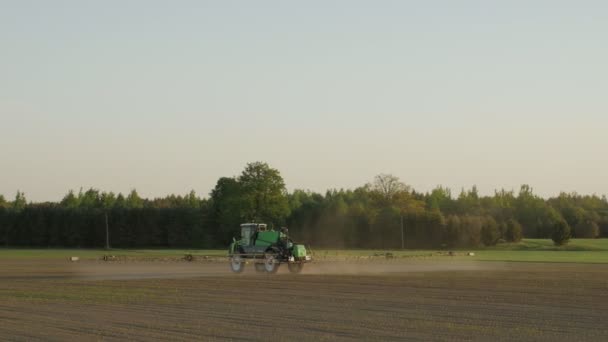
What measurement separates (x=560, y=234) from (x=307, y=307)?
297ft

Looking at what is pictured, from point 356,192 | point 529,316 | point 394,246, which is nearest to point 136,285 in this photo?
point 529,316

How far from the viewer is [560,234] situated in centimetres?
11506

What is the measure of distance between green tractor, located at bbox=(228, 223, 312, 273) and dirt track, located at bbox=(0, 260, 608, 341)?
14.9ft

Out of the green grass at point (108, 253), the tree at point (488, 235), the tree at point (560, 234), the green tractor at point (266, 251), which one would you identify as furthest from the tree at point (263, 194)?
the green tractor at point (266, 251)

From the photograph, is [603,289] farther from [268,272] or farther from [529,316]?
[268,272]

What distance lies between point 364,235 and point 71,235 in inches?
1904

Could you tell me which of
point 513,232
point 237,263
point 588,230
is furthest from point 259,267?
point 588,230

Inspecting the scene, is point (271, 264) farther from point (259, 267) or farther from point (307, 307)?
point (307, 307)

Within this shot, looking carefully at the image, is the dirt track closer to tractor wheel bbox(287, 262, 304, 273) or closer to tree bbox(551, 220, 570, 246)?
tractor wheel bbox(287, 262, 304, 273)

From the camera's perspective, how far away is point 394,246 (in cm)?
11988

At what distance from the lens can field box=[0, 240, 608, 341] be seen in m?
23.8

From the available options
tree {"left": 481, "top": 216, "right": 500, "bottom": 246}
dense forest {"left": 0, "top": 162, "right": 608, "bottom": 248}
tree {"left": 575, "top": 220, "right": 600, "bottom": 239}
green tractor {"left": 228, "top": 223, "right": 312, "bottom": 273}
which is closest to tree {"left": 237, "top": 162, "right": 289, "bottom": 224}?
dense forest {"left": 0, "top": 162, "right": 608, "bottom": 248}

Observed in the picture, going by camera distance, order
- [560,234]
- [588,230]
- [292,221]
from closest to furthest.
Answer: [560,234] < [292,221] < [588,230]

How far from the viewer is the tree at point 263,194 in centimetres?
12219
